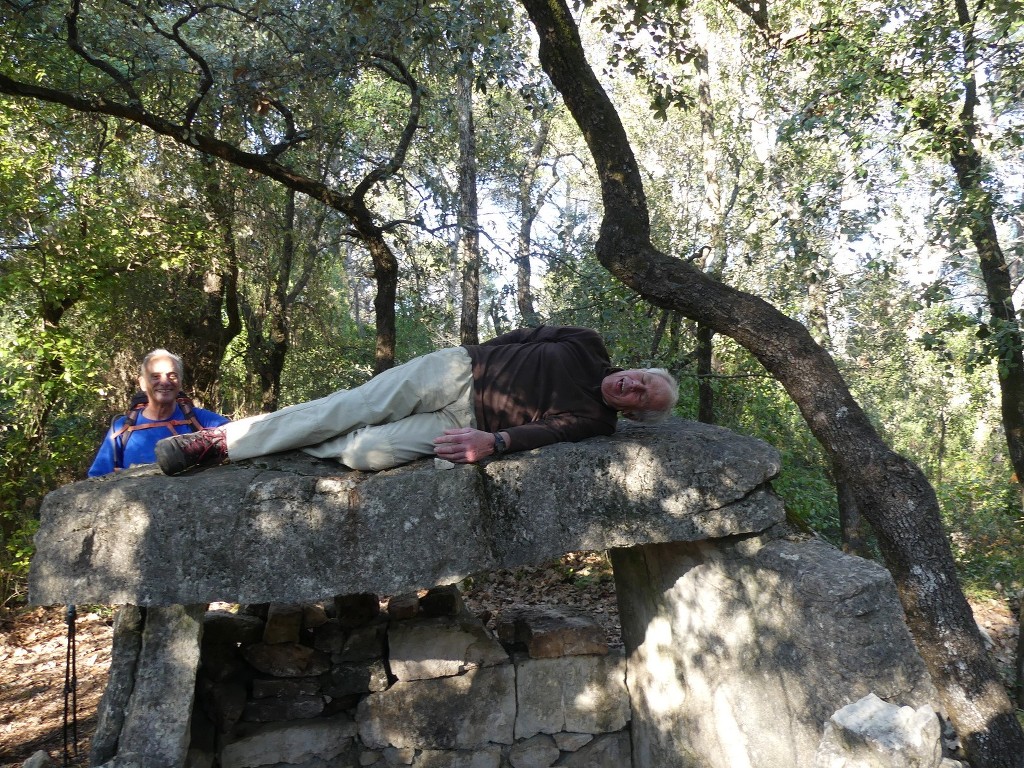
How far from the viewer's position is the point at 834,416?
3914mm

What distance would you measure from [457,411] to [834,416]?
2.01 m

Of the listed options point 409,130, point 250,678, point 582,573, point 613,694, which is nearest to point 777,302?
point 582,573

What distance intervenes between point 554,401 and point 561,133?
1720 centimetres

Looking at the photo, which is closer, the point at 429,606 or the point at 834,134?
the point at 429,606

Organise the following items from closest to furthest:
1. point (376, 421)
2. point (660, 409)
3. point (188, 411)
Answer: point (376, 421) → point (660, 409) → point (188, 411)

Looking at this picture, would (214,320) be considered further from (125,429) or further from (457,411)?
(457,411)

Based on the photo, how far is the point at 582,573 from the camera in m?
7.17

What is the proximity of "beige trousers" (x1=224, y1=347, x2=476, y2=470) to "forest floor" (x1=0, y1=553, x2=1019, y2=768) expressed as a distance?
5.42 ft

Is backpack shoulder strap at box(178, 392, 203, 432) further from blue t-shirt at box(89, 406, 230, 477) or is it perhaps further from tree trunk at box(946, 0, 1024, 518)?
tree trunk at box(946, 0, 1024, 518)

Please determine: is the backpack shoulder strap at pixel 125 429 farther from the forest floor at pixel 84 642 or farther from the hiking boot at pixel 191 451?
the forest floor at pixel 84 642

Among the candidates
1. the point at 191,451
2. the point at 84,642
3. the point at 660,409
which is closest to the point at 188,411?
the point at 191,451

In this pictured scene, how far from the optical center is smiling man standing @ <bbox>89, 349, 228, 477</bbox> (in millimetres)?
3914

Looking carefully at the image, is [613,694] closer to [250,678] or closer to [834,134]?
[250,678]

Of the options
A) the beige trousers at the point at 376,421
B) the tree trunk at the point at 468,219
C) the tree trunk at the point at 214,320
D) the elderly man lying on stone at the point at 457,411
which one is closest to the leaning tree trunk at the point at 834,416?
the elderly man lying on stone at the point at 457,411
